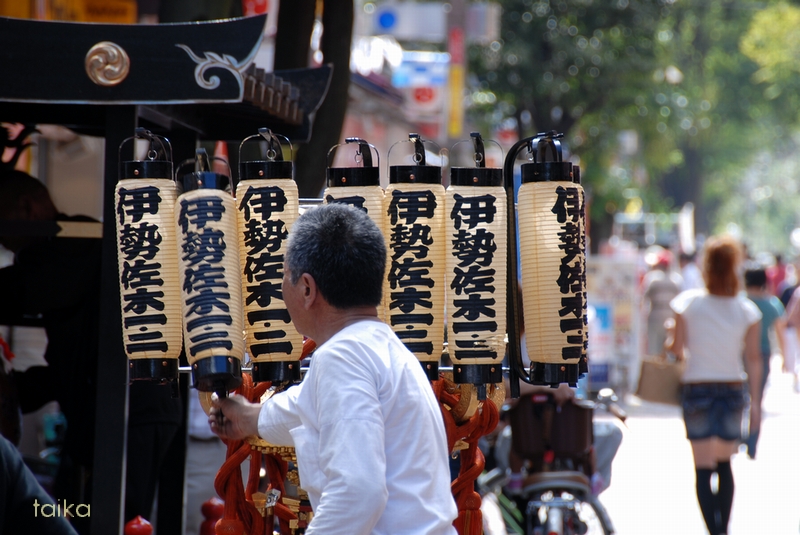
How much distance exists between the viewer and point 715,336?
604cm

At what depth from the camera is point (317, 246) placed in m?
2.27

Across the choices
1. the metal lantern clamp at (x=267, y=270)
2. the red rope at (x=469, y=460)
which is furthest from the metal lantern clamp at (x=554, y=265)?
the metal lantern clamp at (x=267, y=270)

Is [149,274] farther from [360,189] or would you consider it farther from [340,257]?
[340,257]

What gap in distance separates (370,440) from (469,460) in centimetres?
112

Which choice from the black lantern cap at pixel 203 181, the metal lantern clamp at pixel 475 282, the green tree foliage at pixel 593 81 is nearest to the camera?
the black lantern cap at pixel 203 181

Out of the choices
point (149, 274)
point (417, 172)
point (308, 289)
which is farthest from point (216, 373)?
point (417, 172)

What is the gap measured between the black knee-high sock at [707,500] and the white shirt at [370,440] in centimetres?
421

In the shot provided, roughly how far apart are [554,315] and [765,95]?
37457mm

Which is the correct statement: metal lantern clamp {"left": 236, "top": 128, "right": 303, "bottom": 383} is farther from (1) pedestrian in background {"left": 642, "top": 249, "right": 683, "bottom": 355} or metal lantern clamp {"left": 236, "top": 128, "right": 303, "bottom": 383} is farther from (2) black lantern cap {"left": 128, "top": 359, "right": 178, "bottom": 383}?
(1) pedestrian in background {"left": 642, "top": 249, "right": 683, "bottom": 355}

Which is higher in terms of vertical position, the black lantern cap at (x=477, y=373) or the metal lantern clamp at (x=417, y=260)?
the metal lantern clamp at (x=417, y=260)

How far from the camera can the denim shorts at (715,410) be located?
5.97m

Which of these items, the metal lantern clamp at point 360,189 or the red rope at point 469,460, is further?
the red rope at point 469,460

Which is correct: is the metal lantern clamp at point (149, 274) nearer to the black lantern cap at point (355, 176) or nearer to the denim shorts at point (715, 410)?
the black lantern cap at point (355, 176)

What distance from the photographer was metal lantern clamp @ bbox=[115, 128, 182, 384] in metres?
2.79
